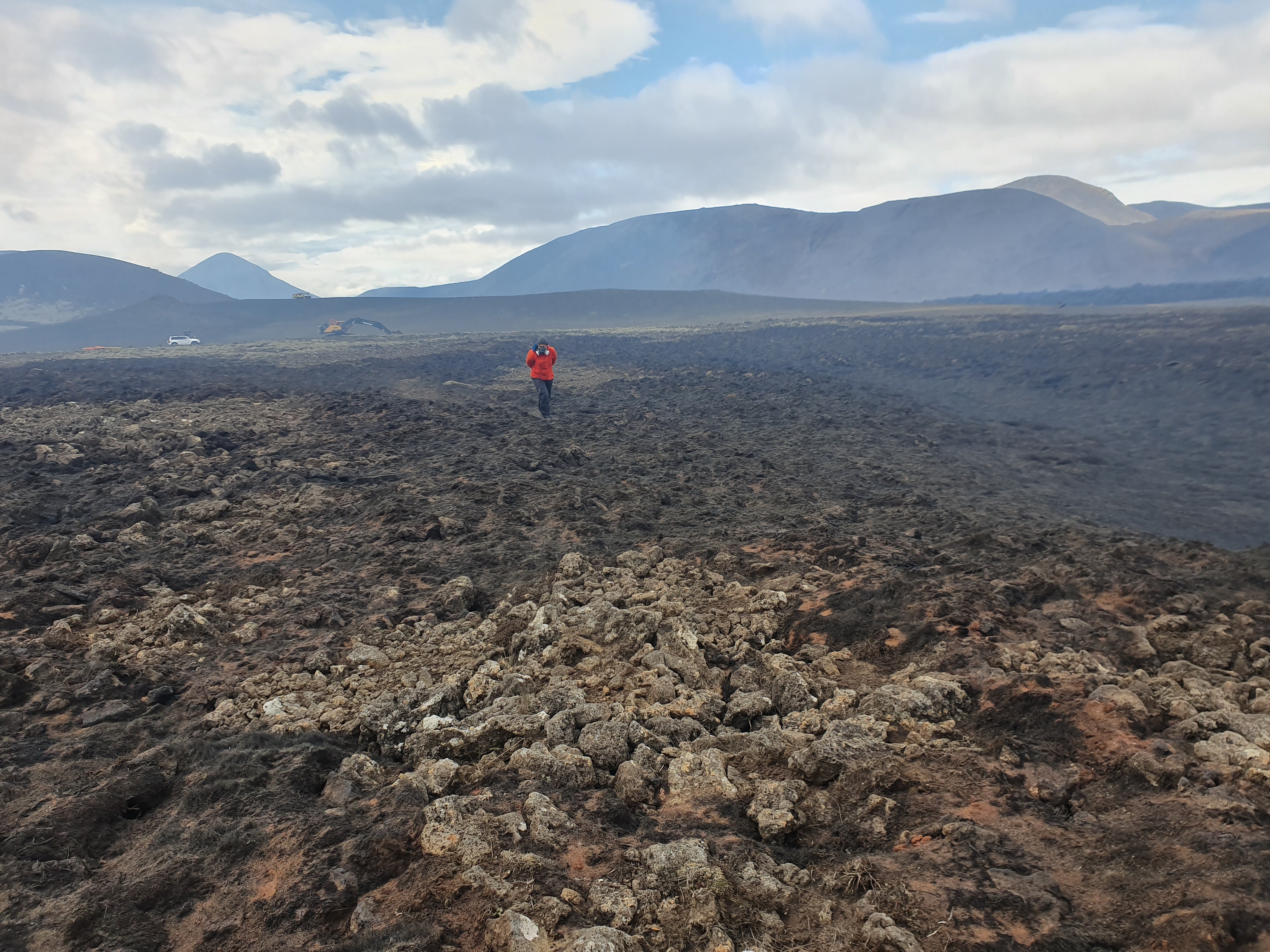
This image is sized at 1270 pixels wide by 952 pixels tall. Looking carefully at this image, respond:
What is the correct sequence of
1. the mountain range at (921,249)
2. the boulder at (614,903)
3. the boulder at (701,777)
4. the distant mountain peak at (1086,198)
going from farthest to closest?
the distant mountain peak at (1086,198), the mountain range at (921,249), the boulder at (701,777), the boulder at (614,903)

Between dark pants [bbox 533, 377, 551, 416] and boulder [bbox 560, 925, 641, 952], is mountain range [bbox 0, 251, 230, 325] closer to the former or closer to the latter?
dark pants [bbox 533, 377, 551, 416]

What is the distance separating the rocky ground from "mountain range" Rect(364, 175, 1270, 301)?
223 feet

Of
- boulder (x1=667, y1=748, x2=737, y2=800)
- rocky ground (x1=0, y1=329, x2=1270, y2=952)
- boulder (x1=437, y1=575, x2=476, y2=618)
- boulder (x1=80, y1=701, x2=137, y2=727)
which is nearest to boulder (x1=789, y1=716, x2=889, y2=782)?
rocky ground (x1=0, y1=329, x2=1270, y2=952)

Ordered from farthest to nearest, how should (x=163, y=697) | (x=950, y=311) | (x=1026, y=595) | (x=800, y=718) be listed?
1. (x=950, y=311)
2. (x=1026, y=595)
3. (x=163, y=697)
4. (x=800, y=718)

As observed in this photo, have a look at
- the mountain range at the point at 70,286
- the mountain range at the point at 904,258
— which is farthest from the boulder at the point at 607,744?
the mountain range at the point at 70,286

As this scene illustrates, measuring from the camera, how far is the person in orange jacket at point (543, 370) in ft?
44.6

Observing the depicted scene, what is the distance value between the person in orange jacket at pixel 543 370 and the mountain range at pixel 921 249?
6396 centimetres

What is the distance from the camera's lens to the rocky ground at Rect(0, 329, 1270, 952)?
235cm

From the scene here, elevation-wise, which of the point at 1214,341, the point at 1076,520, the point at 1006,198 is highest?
the point at 1006,198

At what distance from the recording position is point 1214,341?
52.9 ft

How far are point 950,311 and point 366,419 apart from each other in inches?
1436

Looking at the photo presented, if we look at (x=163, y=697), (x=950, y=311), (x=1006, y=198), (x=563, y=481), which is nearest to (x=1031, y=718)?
(x=163, y=697)

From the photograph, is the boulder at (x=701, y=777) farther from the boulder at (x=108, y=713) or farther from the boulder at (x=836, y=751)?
the boulder at (x=108, y=713)

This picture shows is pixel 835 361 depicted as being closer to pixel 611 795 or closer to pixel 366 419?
pixel 366 419
